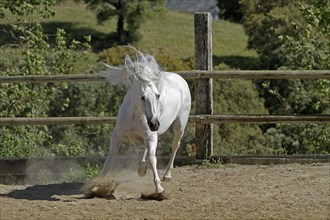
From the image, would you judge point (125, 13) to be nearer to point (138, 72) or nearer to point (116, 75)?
point (116, 75)

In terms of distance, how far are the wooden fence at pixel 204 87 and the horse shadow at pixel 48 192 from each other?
1.47 m

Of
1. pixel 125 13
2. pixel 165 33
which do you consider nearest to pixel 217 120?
pixel 125 13

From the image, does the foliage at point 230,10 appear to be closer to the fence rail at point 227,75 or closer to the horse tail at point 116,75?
the fence rail at point 227,75

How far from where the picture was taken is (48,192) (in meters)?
9.23

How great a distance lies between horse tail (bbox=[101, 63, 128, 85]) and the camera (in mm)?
9031

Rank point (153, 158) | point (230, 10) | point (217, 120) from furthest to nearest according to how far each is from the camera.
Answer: point (230, 10)
point (217, 120)
point (153, 158)

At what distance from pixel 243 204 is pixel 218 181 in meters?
1.54

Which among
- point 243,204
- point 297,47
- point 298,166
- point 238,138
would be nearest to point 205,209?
point 243,204

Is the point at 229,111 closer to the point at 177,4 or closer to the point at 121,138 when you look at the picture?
the point at 121,138

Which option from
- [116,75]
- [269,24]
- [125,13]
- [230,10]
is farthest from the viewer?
[230,10]

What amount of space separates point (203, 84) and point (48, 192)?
9.36ft

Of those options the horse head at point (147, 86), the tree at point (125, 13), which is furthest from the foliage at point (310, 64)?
the tree at point (125, 13)

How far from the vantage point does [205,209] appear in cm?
793

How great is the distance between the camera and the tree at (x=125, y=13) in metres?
38.2
